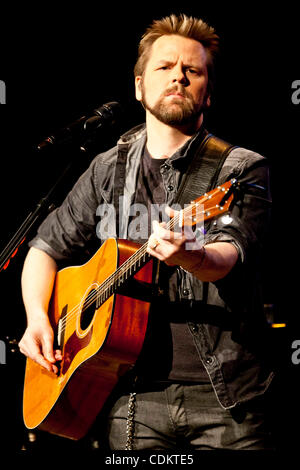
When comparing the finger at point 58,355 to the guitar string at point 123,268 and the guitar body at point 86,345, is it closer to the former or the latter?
the guitar body at point 86,345

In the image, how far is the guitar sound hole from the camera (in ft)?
7.13

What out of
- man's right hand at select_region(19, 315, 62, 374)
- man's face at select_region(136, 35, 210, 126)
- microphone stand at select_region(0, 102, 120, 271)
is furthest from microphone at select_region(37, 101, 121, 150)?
man's right hand at select_region(19, 315, 62, 374)

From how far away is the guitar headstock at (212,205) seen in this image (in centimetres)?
166

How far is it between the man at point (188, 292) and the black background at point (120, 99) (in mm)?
670

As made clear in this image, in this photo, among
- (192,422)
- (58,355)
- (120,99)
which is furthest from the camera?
(120,99)

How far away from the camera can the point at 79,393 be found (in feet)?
7.07

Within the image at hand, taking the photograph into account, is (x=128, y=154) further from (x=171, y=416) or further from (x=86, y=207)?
(x=171, y=416)

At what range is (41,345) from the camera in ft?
7.82

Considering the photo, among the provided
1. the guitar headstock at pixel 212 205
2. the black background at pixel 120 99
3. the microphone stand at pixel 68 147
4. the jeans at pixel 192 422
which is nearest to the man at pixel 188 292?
the jeans at pixel 192 422

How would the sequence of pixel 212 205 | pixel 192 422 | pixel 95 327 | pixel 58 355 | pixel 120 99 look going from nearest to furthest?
pixel 212 205
pixel 192 422
pixel 95 327
pixel 58 355
pixel 120 99

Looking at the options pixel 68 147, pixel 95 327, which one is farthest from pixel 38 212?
pixel 95 327

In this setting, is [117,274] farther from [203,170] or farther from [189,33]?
[189,33]

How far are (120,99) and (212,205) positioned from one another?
7.16ft

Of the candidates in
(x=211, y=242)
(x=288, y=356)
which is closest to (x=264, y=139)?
(x=288, y=356)
